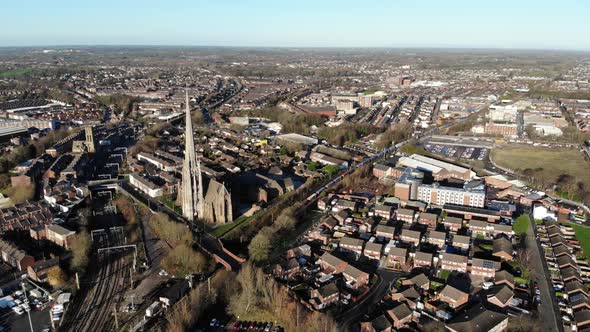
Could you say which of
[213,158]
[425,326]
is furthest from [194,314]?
[213,158]

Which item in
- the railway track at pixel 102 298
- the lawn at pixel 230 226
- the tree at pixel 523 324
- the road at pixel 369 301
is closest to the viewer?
the tree at pixel 523 324

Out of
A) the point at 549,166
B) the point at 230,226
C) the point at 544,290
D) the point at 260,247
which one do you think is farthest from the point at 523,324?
the point at 549,166

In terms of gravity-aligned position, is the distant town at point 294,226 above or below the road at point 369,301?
above

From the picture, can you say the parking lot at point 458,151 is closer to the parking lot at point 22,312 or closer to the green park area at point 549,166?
the green park area at point 549,166

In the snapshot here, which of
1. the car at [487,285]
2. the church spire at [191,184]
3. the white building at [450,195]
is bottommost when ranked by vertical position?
the car at [487,285]

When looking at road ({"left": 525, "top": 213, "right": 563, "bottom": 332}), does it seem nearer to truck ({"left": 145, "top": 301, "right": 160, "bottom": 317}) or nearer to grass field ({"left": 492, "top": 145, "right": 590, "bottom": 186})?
grass field ({"left": 492, "top": 145, "right": 590, "bottom": 186})

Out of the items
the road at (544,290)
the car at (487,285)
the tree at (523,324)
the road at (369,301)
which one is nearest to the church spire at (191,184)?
the road at (369,301)

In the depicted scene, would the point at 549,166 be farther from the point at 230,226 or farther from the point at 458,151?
the point at 230,226

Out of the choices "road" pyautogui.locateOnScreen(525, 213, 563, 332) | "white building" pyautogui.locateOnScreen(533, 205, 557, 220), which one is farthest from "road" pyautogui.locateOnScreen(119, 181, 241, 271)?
"white building" pyautogui.locateOnScreen(533, 205, 557, 220)
